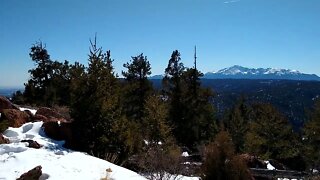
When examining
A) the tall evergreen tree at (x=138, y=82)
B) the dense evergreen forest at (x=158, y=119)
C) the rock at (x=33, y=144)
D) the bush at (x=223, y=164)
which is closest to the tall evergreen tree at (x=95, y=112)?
the dense evergreen forest at (x=158, y=119)

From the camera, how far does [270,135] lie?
4019cm

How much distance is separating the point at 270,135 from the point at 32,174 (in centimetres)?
3162

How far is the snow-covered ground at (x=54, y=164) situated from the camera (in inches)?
538

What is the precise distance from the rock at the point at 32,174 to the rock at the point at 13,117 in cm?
739

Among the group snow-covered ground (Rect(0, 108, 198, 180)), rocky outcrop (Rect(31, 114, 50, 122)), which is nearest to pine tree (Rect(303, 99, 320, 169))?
rocky outcrop (Rect(31, 114, 50, 122))

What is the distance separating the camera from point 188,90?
129 feet

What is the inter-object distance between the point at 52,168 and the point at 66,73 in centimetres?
3077

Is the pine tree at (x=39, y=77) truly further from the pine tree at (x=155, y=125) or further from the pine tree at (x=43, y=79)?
the pine tree at (x=155, y=125)

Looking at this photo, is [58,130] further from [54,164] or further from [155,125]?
[155,125]

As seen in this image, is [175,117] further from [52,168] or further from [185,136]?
[52,168]

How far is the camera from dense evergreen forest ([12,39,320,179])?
1922 centimetres

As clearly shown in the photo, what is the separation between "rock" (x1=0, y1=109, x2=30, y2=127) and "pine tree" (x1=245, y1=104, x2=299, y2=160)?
79.3 feet

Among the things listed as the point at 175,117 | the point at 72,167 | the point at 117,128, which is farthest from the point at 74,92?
the point at 175,117


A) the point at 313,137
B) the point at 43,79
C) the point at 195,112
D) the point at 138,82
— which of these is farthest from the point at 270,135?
the point at 43,79
